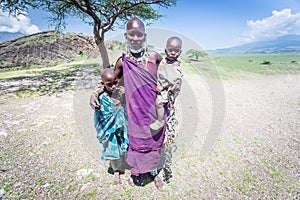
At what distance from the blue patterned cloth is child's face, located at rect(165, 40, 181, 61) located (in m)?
0.94

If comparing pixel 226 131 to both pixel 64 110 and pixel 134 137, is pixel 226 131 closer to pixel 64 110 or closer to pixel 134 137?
pixel 134 137

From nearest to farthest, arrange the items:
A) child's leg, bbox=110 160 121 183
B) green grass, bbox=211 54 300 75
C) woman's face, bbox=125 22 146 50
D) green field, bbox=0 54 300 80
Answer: woman's face, bbox=125 22 146 50, child's leg, bbox=110 160 121 183, green field, bbox=0 54 300 80, green grass, bbox=211 54 300 75

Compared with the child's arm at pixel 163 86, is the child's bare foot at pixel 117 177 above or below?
below

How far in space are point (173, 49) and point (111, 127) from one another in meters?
1.29

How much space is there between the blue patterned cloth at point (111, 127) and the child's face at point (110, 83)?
5.3 inches

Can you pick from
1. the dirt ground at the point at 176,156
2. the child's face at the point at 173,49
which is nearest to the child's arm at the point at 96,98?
the child's face at the point at 173,49

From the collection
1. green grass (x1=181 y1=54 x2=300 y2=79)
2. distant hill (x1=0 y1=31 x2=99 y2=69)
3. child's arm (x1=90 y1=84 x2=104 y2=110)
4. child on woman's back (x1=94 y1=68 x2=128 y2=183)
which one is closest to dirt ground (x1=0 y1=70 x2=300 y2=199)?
child on woman's back (x1=94 y1=68 x2=128 y2=183)

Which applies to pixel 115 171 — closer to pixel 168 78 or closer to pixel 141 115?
pixel 141 115

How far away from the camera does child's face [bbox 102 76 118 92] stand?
6.16ft

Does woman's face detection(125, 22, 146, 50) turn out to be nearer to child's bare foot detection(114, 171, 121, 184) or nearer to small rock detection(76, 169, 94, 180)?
child's bare foot detection(114, 171, 121, 184)

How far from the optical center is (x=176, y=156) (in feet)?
10.4

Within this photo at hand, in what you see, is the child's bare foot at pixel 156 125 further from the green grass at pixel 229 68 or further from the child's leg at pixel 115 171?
the green grass at pixel 229 68

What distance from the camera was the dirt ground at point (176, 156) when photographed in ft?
7.70

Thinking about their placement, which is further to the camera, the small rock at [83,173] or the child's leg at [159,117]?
the small rock at [83,173]
